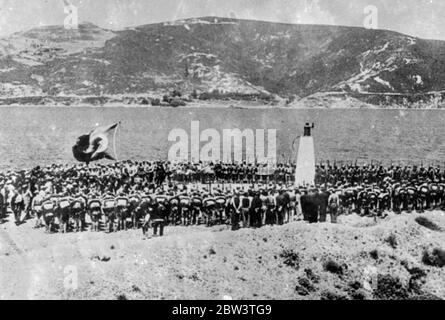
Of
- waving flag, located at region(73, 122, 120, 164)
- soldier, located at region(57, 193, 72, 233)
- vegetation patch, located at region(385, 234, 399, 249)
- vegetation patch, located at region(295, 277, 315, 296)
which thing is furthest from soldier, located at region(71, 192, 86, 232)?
vegetation patch, located at region(385, 234, 399, 249)

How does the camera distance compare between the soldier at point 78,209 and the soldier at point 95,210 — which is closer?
the soldier at point 78,209

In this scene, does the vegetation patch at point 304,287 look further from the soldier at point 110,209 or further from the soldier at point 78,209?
the soldier at point 78,209

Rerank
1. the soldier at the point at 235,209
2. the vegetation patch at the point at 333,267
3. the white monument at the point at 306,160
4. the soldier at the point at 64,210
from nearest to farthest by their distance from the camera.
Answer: the vegetation patch at the point at 333,267, the soldier at the point at 64,210, the soldier at the point at 235,209, the white monument at the point at 306,160

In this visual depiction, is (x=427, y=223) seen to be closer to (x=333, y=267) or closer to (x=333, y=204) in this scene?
(x=333, y=204)

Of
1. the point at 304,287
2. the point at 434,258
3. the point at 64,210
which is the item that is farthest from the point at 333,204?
the point at 64,210

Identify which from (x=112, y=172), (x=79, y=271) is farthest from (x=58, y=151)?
(x=79, y=271)

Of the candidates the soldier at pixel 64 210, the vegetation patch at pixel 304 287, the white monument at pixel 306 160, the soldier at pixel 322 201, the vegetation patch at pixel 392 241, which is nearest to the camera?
the vegetation patch at pixel 304 287

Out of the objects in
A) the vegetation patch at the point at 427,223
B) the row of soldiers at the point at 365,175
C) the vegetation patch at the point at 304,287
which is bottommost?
the vegetation patch at the point at 304,287

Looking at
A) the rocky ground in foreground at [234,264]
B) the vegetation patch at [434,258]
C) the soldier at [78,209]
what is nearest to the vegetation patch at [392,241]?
the rocky ground in foreground at [234,264]
